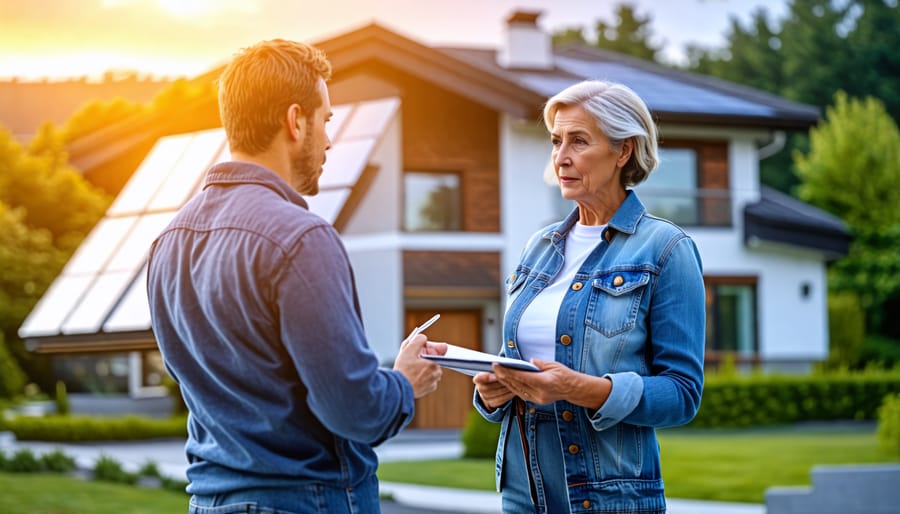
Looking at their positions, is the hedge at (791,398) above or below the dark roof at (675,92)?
below

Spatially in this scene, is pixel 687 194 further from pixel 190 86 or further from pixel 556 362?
pixel 556 362

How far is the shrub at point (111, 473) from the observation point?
1280 cm

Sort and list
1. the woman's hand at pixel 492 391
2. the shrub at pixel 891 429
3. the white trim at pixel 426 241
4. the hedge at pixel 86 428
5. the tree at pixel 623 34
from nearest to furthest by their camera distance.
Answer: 1. the woman's hand at pixel 492 391
2. the shrub at pixel 891 429
3. the hedge at pixel 86 428
4. the white trim at pixel 426 241
5. the tree at pixel 623 34

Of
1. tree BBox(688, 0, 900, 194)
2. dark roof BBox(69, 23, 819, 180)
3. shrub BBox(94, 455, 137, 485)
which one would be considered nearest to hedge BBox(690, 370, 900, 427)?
dark roof BBox(69, 23, 819, 180)

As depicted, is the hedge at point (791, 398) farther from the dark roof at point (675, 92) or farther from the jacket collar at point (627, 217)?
the jacket collar at point (627, 217)

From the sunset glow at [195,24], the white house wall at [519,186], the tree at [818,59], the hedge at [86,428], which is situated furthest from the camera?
the tree at [818,59]

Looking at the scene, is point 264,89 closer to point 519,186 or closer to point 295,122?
point 295,122

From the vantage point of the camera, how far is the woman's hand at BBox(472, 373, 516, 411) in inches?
129

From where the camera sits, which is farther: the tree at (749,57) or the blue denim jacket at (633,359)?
the tree at (749,57)

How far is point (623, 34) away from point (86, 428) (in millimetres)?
43520

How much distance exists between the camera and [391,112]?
452 inches

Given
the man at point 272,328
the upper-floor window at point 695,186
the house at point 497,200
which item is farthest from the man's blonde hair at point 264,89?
the upper-floor window at point 695,186

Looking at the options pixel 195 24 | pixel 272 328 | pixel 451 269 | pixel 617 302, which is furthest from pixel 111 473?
pixel 195 24

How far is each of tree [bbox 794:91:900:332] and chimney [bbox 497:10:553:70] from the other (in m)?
12.4
